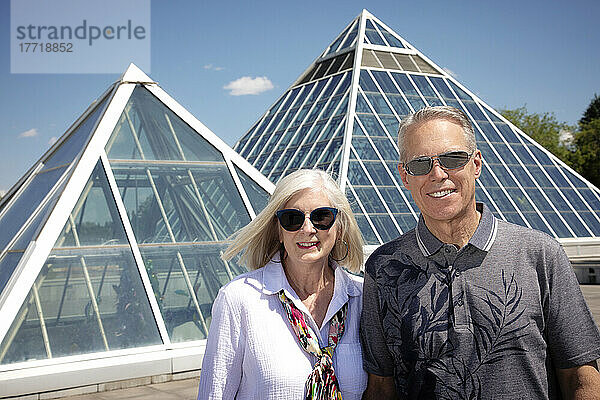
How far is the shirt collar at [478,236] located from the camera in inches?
108

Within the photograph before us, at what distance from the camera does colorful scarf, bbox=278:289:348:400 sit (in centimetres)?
303

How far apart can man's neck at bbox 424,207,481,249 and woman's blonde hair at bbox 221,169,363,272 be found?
775mm

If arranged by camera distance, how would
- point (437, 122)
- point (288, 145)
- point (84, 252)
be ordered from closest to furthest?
point (437, 122) < point (84, 252) < point (288, 145)

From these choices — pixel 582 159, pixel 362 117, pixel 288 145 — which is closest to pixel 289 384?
pixel 362 117

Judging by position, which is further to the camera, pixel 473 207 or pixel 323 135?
pixel 323 135

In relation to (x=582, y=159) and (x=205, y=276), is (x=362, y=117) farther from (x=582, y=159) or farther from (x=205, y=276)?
(x=582, y=159)

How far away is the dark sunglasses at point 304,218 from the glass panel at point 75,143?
712cm

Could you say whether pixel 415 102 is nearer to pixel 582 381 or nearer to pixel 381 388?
pixel 381 388

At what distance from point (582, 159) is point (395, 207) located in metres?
35.8

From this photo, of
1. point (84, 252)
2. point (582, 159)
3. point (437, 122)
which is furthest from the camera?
point (582, 159)

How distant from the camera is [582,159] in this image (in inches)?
2041

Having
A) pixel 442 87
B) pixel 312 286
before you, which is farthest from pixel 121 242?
pixel 442 87

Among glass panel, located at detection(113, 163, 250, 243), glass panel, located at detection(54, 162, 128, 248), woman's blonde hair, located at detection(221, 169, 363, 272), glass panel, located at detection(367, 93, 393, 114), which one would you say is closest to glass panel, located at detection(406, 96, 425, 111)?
glass panel, located at detection(367, 93, 393, 114)

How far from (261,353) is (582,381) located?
1.50 m
